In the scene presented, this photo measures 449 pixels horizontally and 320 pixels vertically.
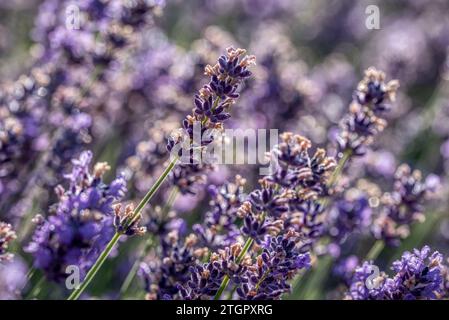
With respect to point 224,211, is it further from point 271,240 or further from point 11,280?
point 11,280

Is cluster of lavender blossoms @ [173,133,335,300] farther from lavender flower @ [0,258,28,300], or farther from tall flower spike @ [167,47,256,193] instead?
lavender flower @ [0,258,28,300]

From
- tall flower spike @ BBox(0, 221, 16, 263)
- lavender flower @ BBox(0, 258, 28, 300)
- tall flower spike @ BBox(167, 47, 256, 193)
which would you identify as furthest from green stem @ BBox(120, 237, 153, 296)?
tall flower spike @ BBox(167, 47, 256, 193)

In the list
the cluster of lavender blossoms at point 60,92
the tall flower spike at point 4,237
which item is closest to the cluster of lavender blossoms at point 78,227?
the tall flower spike at point 4,237

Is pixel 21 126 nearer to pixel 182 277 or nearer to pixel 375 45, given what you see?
pixel 182 277

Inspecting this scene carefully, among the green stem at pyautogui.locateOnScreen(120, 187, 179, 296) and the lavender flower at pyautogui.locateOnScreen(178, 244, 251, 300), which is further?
the green stem at pyautogui.locateOnScreen(120, 187, 179, 296)

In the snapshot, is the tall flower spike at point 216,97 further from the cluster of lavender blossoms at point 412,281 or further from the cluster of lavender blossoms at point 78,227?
the cluster of lavender blossoms at point 412,281
